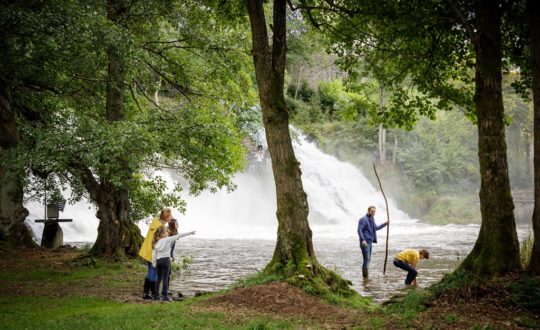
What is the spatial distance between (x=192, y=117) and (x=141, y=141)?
2697 millimetres

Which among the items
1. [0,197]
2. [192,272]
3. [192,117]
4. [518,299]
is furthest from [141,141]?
[518,299]

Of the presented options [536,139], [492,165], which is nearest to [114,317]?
[492,165]

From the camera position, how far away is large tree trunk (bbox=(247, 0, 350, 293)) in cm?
980

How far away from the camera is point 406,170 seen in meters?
46.0

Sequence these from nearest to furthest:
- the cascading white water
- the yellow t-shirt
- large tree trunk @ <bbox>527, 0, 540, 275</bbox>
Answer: large tree trunk @ <bbox>527, 0, 540, 275</bbox> < the yellow t-shirt < the cascading white water

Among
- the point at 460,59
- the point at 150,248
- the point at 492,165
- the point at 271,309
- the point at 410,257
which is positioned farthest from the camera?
the point at 410,257

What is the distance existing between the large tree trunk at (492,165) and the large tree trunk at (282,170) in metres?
2.97

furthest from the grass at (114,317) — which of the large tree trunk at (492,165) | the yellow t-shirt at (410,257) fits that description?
the yellow t-shirt at (410,257)

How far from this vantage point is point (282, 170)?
10.0m

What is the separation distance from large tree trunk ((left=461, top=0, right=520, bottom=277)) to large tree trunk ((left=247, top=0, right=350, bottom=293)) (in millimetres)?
2968

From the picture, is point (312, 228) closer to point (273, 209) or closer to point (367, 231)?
point (273, 209)

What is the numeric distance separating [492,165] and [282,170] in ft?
12.7

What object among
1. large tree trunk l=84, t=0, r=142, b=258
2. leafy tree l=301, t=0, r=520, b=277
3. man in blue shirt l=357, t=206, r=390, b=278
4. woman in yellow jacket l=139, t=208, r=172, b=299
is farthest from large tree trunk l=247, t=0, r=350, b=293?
large tree trunk l=84, t=0, r=142, b=258

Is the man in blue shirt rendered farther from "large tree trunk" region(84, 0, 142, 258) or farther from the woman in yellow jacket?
"large tree trunk" region(84, 0, 142, 258)
